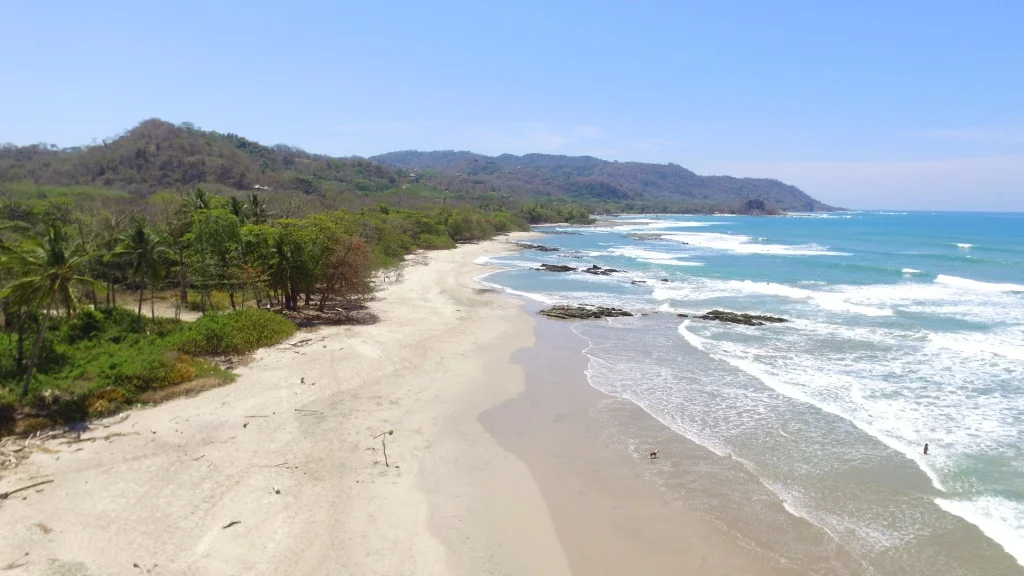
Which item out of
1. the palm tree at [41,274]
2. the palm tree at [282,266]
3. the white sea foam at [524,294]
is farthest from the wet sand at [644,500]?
the white sea foam at [524,294]

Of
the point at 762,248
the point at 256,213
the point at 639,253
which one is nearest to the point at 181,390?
the point at 256,213

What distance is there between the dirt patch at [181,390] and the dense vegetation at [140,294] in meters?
0.15

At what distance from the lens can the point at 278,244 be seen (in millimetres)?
24484

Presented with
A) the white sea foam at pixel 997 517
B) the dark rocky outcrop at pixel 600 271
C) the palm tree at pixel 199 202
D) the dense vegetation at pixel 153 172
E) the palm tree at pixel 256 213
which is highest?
the dense vegetation at pixel 153 172

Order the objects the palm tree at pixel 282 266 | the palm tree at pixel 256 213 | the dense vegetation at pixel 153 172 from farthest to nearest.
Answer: the dense vegetation at pixel 153 172 < the palm tree at pixel 256 213 < the palm tree at pixel 282 266

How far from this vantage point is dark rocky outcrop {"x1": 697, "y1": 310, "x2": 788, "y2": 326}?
1104 inches

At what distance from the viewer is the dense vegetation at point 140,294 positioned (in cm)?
1381

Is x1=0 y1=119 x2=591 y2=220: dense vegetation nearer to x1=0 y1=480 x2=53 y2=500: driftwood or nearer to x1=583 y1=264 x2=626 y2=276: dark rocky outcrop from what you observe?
x1=583 y1=264 x2=626 y2=276: dark rocky outcrop

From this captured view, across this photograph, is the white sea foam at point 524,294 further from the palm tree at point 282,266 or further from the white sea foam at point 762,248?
the white sea foam at point 762,248

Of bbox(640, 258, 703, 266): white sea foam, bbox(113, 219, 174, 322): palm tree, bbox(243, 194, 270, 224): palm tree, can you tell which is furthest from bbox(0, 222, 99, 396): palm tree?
bbox(640, 258, 703, 266): white sea foam

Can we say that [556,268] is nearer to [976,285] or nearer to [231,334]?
[976,285]

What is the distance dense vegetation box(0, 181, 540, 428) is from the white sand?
169 centimetres

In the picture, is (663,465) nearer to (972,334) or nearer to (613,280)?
(972,334)

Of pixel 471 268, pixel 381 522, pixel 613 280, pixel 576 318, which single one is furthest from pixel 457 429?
pixel 471 268
